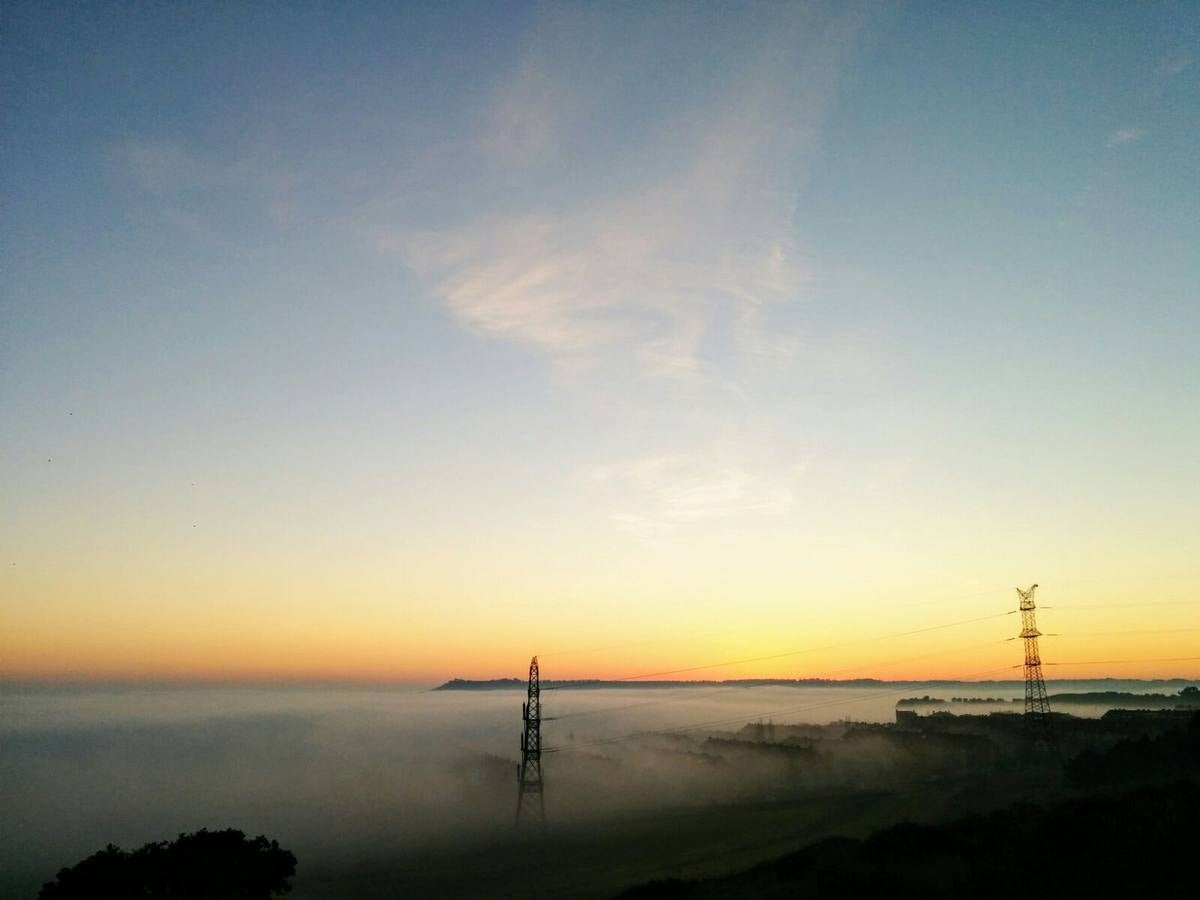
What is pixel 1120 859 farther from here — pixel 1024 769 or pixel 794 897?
pixel 1024 769

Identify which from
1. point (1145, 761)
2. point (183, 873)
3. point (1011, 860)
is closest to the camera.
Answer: point (183, 873)

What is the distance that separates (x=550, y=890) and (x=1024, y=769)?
258 feet

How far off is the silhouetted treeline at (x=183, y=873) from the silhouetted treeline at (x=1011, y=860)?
22403 millimetres

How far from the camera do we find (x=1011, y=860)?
41031 mm

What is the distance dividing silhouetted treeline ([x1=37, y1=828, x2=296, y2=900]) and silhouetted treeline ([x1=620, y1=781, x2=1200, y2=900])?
22.4 m

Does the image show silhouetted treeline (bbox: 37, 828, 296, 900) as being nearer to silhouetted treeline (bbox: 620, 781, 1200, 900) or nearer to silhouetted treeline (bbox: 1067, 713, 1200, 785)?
silhouetted treeline (bbox: 620, 781, 1200, 900)

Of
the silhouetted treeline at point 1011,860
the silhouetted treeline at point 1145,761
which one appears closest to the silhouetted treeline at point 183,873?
the silhouetted treeline at point 1011,860

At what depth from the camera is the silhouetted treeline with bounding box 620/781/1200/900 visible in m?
36.1

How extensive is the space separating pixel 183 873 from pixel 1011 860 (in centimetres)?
4512

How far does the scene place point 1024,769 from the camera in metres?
105

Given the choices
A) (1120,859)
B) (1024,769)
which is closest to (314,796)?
(1024,769)

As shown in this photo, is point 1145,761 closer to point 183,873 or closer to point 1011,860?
point 1011,860

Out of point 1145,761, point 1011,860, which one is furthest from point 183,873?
point 1145,761

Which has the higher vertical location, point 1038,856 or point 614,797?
point 1038,856
